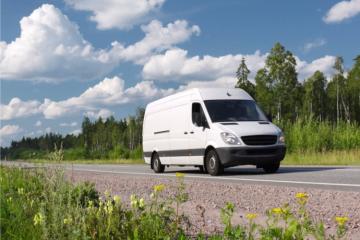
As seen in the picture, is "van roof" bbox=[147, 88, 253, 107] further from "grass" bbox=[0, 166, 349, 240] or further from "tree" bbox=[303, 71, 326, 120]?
"tree" bbox=[303, 71, 326, 120]

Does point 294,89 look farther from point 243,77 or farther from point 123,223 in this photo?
point 123,223

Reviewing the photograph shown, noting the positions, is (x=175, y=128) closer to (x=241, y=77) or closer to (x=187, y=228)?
(x=187, y=228)

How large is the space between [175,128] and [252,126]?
10.1 feet

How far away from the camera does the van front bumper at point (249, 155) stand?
43.6 feet

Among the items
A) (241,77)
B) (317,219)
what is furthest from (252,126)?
(241,77)

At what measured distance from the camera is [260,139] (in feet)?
44.8

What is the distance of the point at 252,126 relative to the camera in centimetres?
1379

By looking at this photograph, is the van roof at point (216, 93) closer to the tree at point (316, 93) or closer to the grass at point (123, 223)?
the grass at point (123, 223)

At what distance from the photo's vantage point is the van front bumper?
→ 13.3 meters

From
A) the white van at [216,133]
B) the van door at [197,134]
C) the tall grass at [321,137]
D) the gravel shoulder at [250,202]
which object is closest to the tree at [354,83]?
the tall grass at [321,137]

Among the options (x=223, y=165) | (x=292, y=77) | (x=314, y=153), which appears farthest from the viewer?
(x=292, y=77)

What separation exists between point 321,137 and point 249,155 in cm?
982

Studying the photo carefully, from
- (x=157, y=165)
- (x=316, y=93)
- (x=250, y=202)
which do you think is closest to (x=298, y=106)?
(x=316, y=93)

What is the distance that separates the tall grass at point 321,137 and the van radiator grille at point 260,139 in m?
8.59
